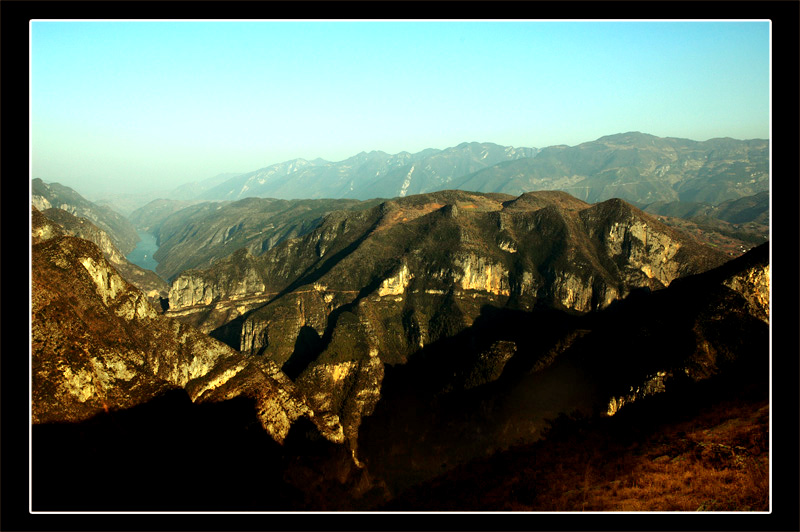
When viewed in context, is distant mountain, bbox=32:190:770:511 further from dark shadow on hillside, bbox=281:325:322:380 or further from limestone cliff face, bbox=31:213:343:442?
dark shadow on hillside, bbox=281:325:322:380

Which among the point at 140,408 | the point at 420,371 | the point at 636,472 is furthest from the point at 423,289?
the point at 636,472

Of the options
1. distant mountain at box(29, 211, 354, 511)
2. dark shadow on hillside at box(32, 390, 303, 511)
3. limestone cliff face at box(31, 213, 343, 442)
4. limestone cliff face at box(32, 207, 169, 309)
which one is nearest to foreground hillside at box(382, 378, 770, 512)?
distant mountain at box(29, 211, 354, 511)

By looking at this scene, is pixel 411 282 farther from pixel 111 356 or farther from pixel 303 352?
pixel 111 356

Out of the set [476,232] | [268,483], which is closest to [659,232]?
[476,232]

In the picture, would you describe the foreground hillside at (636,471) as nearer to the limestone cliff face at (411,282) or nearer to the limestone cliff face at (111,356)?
the limestone cliff face at (111,356)

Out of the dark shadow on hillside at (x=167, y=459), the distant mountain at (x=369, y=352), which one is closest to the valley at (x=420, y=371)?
the dark shadow on hillside at (x=167, y=459)
